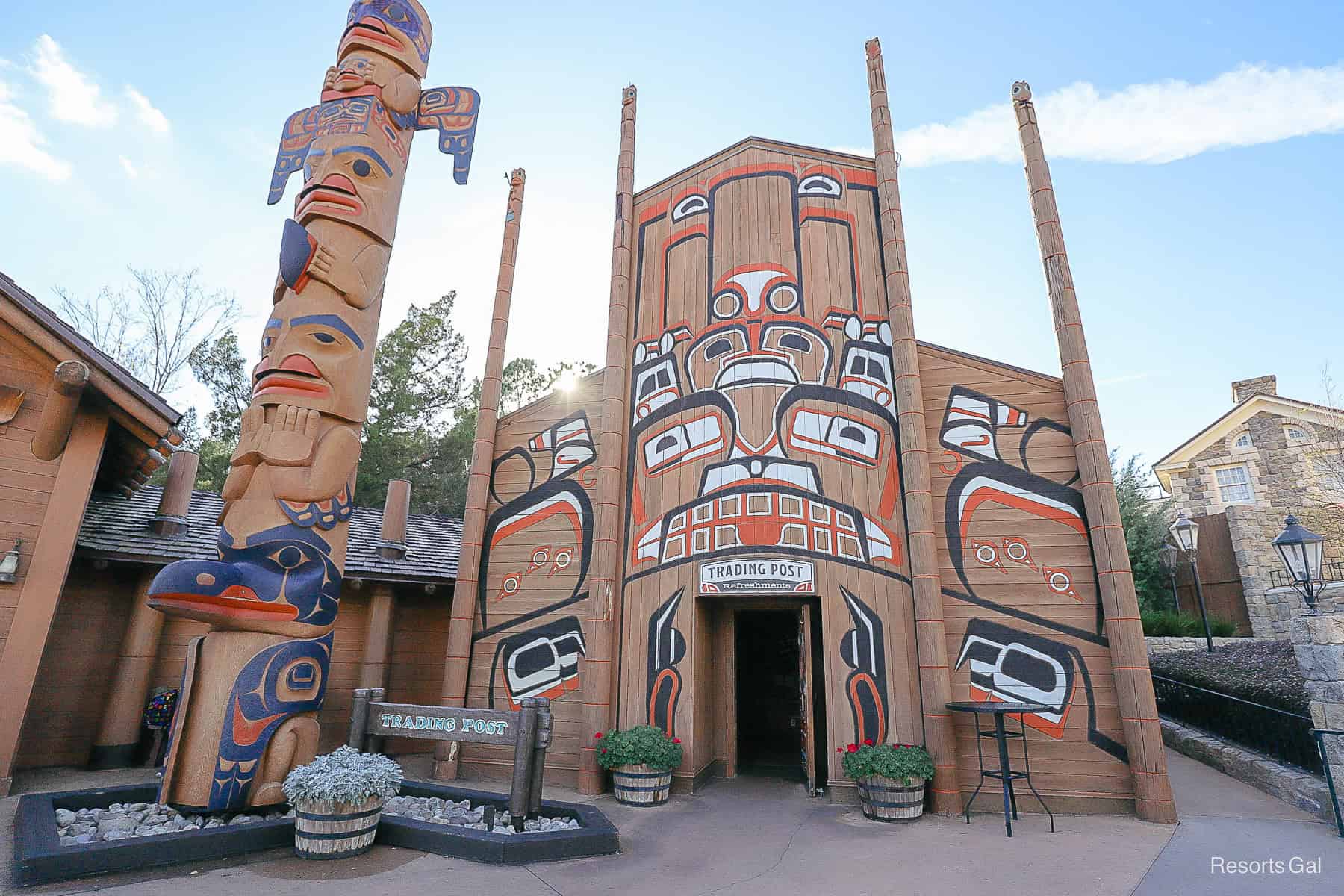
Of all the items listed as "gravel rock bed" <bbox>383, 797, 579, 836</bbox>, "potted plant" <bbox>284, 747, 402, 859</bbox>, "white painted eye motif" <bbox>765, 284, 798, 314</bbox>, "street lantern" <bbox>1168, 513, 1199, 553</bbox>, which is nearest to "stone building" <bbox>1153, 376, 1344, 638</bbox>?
"street lantern" <bbox>1168, 513, 1199, 553</bbox>

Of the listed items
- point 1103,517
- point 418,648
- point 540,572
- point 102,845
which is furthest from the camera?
point 418,648

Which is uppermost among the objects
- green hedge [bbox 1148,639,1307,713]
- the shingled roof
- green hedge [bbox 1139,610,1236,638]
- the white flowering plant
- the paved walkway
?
the shingled roof

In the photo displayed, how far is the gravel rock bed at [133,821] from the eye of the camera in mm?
5414

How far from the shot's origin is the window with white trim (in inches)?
718

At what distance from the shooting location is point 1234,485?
1855 centimetres

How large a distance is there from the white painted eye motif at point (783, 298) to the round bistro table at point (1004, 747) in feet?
17.8

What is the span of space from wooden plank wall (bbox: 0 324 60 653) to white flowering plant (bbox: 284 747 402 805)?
4.91 metres

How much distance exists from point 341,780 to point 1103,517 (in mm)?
8024

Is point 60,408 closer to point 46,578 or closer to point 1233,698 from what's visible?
point 46,578

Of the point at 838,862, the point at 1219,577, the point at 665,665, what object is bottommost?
the point at 838,862

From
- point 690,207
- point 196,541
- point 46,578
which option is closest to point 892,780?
point 690,207

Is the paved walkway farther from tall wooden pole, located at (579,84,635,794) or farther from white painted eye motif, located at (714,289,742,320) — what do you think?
white painted eye motif, located at (714,289,742,320)

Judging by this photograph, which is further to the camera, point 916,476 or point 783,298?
point 783,298

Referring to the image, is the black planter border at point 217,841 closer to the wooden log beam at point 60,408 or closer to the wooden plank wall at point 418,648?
the wooden log beam at point 60,408
